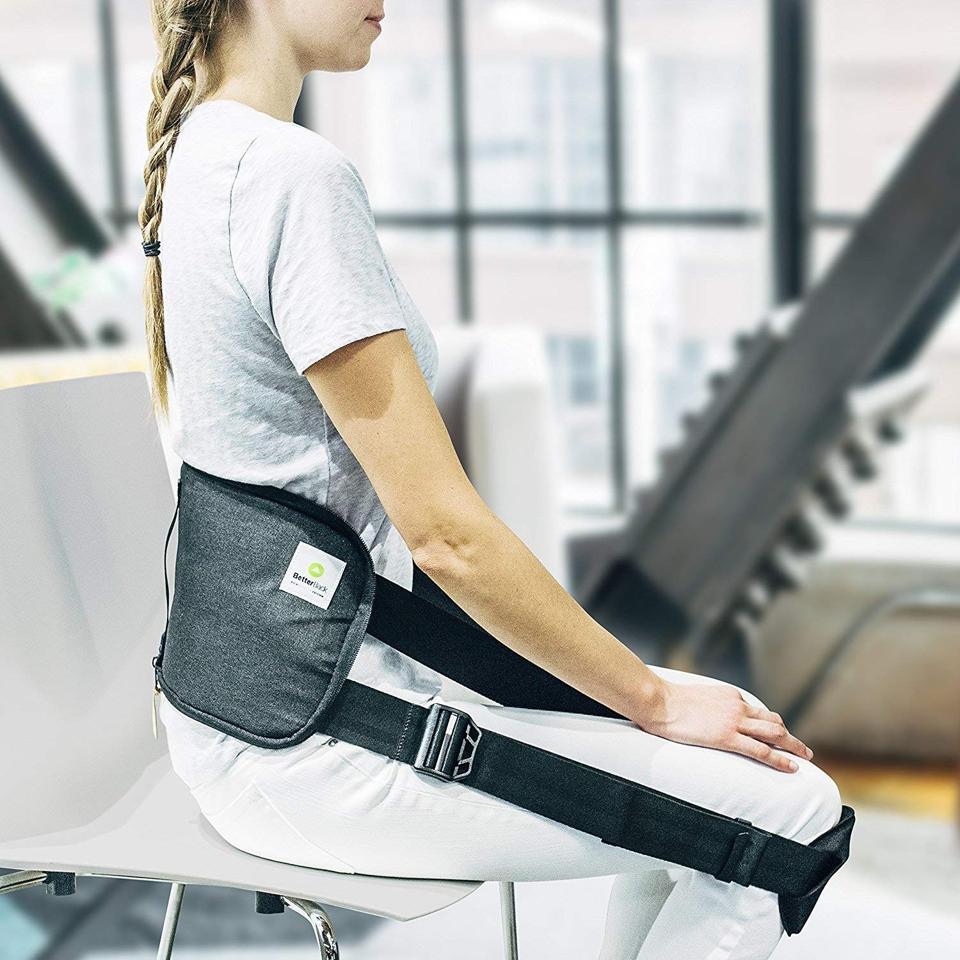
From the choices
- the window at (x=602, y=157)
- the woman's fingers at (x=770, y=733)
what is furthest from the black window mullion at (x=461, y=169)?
the woman's fingers at (x=770, y=733)

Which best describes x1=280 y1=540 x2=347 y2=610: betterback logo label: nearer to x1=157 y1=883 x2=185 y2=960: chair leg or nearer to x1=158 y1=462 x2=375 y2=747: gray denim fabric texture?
x1=158 y1=462 x2=375 y2=747: gray denim fabric texture

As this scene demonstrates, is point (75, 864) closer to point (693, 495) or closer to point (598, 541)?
point (693, 495)

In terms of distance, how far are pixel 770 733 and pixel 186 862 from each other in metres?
0.40

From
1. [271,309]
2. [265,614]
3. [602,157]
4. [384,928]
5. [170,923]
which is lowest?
[384,928]

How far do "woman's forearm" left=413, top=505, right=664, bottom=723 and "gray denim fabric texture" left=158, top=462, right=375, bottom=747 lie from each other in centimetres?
6

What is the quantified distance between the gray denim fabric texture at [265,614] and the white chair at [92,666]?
0.12 meters

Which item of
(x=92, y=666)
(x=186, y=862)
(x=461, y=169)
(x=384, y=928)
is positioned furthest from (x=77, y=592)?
(x=461, y=169)

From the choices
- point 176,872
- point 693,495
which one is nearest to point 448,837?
point 176,872

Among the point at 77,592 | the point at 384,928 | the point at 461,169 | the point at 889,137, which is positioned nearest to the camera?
the point at 77,592

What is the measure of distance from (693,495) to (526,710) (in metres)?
2.26

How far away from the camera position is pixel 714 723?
2.67ft

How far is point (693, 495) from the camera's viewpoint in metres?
3.05

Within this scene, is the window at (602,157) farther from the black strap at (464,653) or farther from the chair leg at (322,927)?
the chair leg at (322,927)

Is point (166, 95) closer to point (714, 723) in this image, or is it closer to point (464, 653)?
point (464, 653)
